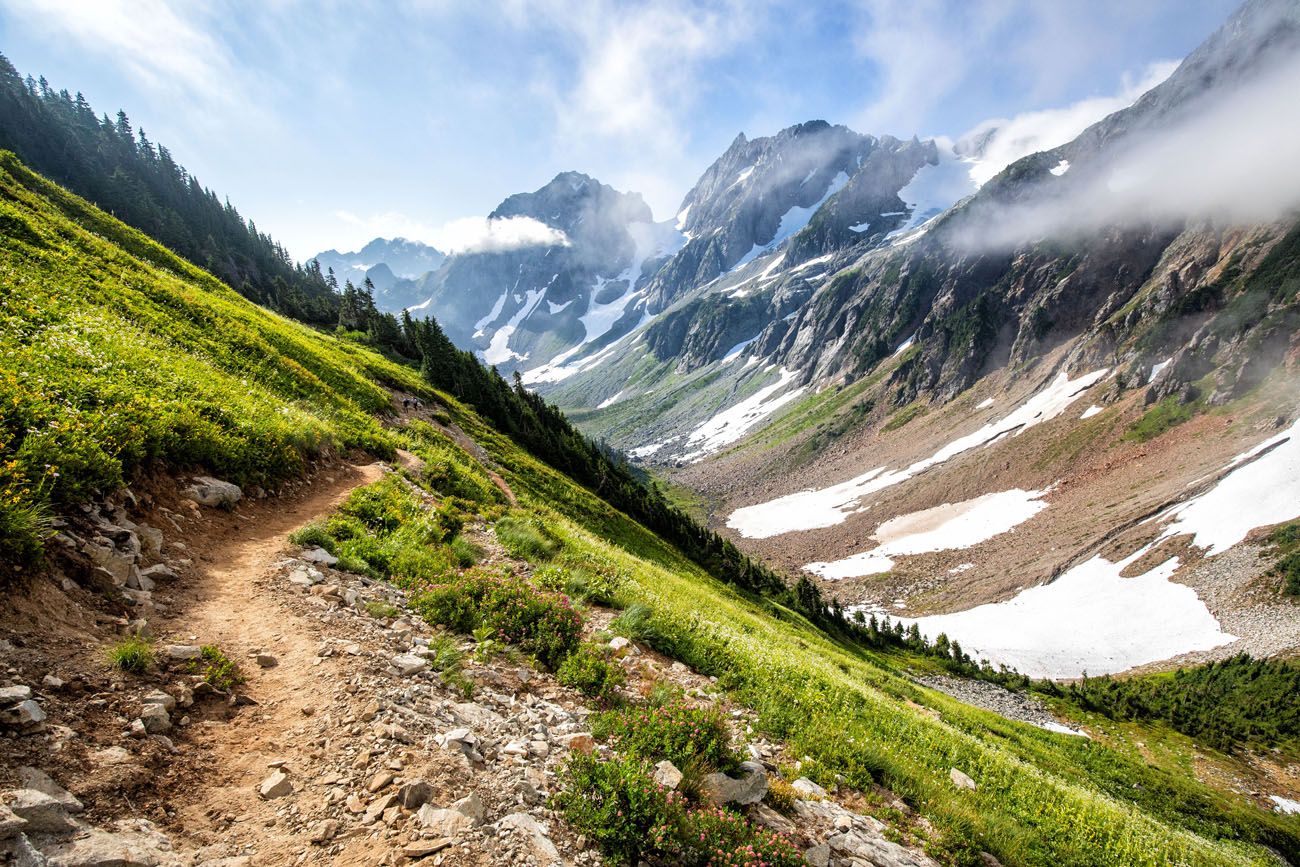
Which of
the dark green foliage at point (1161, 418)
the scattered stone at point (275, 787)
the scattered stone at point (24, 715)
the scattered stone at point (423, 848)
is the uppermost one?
the dark green foliage at point (1161, 418)

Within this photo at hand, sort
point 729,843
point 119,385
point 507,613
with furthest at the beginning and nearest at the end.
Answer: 1. point 119,385
2. point 507,613
3. point 729,843

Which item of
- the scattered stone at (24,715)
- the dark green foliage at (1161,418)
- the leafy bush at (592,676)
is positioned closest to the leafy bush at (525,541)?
the leafy bush at (592,676)

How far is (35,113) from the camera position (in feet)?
413

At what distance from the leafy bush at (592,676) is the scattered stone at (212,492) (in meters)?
7.65

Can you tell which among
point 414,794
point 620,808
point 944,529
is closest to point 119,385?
point 414,794

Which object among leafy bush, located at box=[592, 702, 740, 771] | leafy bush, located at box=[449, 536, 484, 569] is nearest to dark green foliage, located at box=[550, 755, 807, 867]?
leafy bush, located at box=[592, 702, 740, 771]

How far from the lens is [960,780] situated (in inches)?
374

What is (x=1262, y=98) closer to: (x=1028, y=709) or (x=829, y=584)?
(x=829, y=584)

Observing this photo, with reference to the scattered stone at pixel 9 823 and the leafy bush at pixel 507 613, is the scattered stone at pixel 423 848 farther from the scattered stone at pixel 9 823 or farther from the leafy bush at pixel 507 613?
the leafy bush at pixel 507 613

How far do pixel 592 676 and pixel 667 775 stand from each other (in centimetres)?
205

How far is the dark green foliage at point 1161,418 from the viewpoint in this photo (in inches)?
3531

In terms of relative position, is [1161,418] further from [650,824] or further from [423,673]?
[423,673]

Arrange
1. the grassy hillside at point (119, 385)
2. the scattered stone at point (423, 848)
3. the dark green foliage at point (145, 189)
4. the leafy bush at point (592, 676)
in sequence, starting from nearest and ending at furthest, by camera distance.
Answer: the scattered stone at point (423, 848) < the grassy hillside at point (119, 385) < the leafy bush at point (592, 676) < the dark green foliage at point (145, 189)

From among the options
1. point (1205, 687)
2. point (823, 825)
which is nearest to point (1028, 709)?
point (1205, 687)
